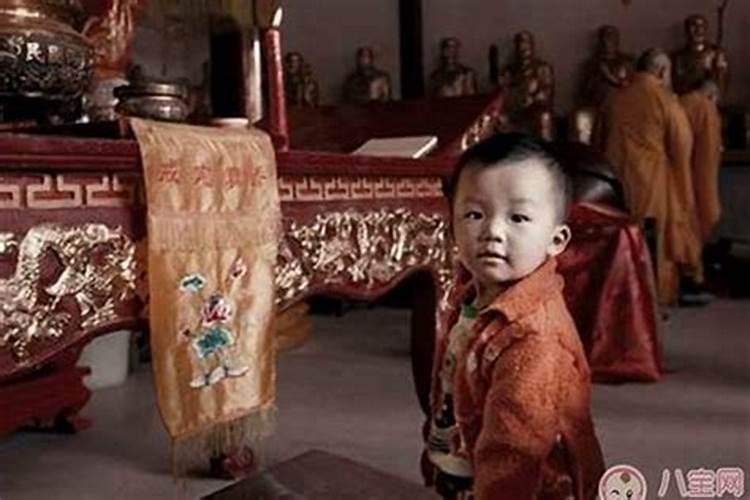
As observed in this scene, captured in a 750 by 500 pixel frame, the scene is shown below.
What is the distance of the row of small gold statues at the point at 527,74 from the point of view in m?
4.97

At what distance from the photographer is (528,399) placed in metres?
0.85

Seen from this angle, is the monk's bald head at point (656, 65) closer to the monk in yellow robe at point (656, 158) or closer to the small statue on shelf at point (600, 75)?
the monk in yellow robe at point (656, 158)

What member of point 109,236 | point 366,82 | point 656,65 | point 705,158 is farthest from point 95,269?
point 366,82

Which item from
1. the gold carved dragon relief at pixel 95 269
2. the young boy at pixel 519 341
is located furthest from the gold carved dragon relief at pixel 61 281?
the young boy at pixel 519 341

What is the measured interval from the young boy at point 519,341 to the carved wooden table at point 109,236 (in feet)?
1.26

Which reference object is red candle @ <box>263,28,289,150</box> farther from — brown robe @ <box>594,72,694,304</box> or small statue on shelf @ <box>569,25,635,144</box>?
small statue on shelf @ <box>569,25,635,144</box>

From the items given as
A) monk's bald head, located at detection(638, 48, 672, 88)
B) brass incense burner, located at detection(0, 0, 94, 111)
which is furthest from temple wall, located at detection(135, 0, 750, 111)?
brass incense burner, located at detection(0, 0, 94, 111)

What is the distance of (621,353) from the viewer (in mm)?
2361

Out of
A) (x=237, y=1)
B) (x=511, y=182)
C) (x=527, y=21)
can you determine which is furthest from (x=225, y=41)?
(x=527, y=21)

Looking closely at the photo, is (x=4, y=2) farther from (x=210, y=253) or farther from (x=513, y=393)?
(x=513, y=393)

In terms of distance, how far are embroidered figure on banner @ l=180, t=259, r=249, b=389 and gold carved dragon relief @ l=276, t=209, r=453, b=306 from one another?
0.34 ft

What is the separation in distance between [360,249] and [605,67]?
394 centimetres

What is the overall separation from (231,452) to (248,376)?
1.08 ft

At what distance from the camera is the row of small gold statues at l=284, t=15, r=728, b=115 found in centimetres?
497
